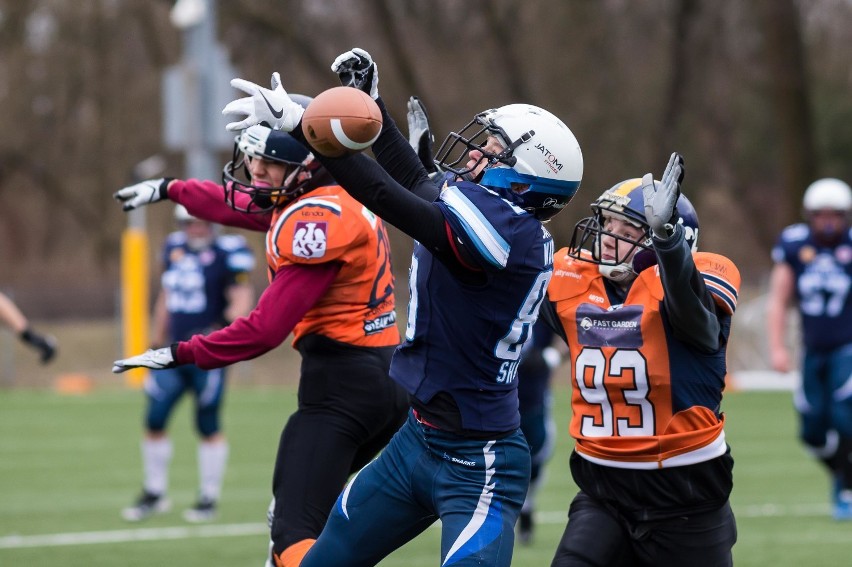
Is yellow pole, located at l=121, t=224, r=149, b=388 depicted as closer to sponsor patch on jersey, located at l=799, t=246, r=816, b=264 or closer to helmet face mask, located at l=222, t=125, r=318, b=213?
sponsor patch on jersey, located at l=799, t=246, r=816, b=264

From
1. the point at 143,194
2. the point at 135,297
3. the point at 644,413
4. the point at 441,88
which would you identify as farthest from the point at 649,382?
the point at 441,88

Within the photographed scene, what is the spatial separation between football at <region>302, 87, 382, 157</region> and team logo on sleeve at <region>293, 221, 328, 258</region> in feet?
3.36

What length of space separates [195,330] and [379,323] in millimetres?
4579

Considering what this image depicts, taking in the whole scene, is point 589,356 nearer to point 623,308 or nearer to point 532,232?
point 623,308

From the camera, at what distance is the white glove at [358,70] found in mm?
4285

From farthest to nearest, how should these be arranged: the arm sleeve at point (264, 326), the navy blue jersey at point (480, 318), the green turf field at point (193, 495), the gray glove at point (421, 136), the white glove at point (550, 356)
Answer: the white glove at point (550, 356) < the green turf field at point (193, 495) < the gray glove at point (421, 136) < the arm sleeve at point (264, 326) < the navy blue jersey at point (480, 318)

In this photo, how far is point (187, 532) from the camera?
27.4 feet

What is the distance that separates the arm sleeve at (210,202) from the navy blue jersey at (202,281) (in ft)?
12.3

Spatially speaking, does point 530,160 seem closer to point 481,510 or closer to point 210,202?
point 481,510

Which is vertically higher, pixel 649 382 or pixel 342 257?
pixel 342 257

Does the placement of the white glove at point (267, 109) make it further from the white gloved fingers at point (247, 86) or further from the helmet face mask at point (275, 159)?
the helmet face mask at point (275, 159)

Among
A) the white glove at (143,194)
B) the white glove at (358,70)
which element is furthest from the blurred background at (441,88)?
the white glove at (358,70)

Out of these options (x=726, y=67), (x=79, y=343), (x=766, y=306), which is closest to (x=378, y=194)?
(x=766, y=306)

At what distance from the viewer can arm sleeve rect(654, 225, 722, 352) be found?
13.7 feet
